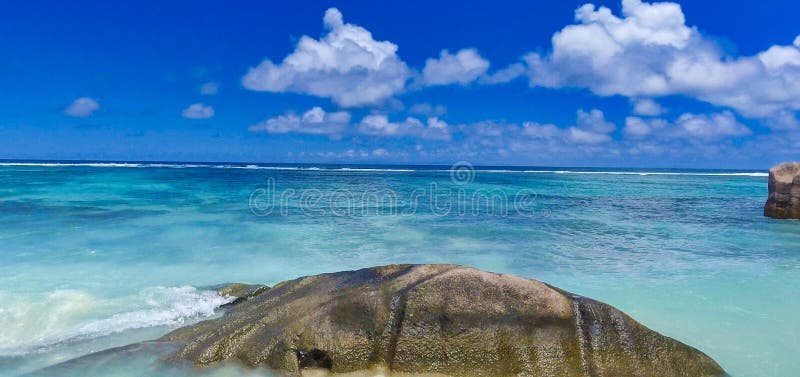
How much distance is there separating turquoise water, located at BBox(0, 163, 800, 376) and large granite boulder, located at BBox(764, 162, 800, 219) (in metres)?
0.79

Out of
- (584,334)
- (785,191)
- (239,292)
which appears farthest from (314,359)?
(785,191)

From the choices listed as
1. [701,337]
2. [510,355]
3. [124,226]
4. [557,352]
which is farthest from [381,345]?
[124,226]

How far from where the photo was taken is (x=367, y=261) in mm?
9750

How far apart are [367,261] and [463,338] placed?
5810 millimetres

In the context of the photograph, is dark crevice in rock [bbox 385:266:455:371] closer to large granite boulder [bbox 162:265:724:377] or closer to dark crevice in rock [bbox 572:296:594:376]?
large granite boulder [bbox 162:265:724:377]

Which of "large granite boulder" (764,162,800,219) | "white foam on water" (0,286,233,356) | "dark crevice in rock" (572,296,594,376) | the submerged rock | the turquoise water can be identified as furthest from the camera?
"large granite boulder" (764,162,800,219)

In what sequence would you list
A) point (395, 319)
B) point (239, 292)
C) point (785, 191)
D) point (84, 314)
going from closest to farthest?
point (395, 319) < point (84, 314) < point (239, 292) < point (785, 191)

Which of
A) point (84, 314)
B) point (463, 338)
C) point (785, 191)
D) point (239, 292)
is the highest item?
point (785, 191)

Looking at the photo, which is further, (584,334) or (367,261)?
(367,261)

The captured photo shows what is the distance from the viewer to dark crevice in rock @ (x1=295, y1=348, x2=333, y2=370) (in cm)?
412

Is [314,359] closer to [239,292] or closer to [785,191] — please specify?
[239,292]

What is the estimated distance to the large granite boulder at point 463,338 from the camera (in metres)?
4.00

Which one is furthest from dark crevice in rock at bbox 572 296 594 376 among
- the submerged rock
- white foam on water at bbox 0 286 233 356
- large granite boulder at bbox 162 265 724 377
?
white foam on water at bbox 0 286 233 356

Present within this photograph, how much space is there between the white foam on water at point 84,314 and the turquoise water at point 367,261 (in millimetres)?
30
